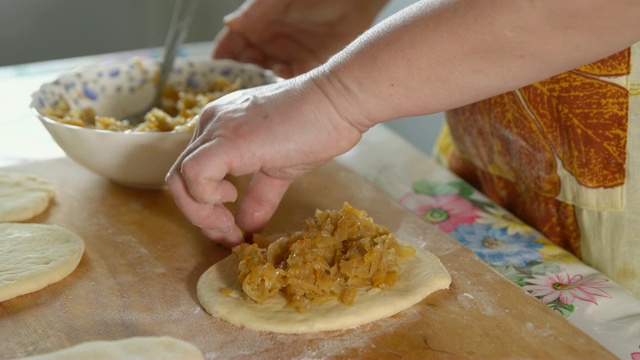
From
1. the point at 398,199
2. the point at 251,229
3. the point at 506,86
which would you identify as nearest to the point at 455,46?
the point at 506,86

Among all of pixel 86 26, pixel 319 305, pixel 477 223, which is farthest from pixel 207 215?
pixel 86 26

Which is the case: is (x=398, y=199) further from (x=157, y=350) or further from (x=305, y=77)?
(x=157, y=350)

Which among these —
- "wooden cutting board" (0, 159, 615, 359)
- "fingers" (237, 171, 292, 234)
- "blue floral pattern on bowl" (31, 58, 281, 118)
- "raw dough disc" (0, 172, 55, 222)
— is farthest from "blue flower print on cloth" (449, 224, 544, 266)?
"raw dough disc" (0, 172, 55, 222)

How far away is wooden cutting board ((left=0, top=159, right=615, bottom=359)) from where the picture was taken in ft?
3.91

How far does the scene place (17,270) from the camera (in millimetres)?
1367

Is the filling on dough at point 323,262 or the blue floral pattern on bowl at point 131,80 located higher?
the blue floral pattern on bowl at point 131,80

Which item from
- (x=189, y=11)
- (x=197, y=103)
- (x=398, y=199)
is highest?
(x=189, y=11)

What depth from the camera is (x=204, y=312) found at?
1.30 m

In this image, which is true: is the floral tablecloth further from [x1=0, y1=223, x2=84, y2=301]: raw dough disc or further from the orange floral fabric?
[x1=0, y1=223, x2=84, y2=301]: raw dough disc

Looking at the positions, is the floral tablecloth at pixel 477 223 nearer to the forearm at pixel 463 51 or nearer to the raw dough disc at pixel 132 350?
→ the forearm at pixel 463 51

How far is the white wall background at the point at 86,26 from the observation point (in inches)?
182

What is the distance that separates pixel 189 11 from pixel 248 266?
90 cm

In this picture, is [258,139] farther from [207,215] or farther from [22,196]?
[22,196]

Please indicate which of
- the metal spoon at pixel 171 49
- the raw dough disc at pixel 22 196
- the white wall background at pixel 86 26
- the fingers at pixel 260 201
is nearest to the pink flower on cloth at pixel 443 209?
the fingers at pixel 260 201
